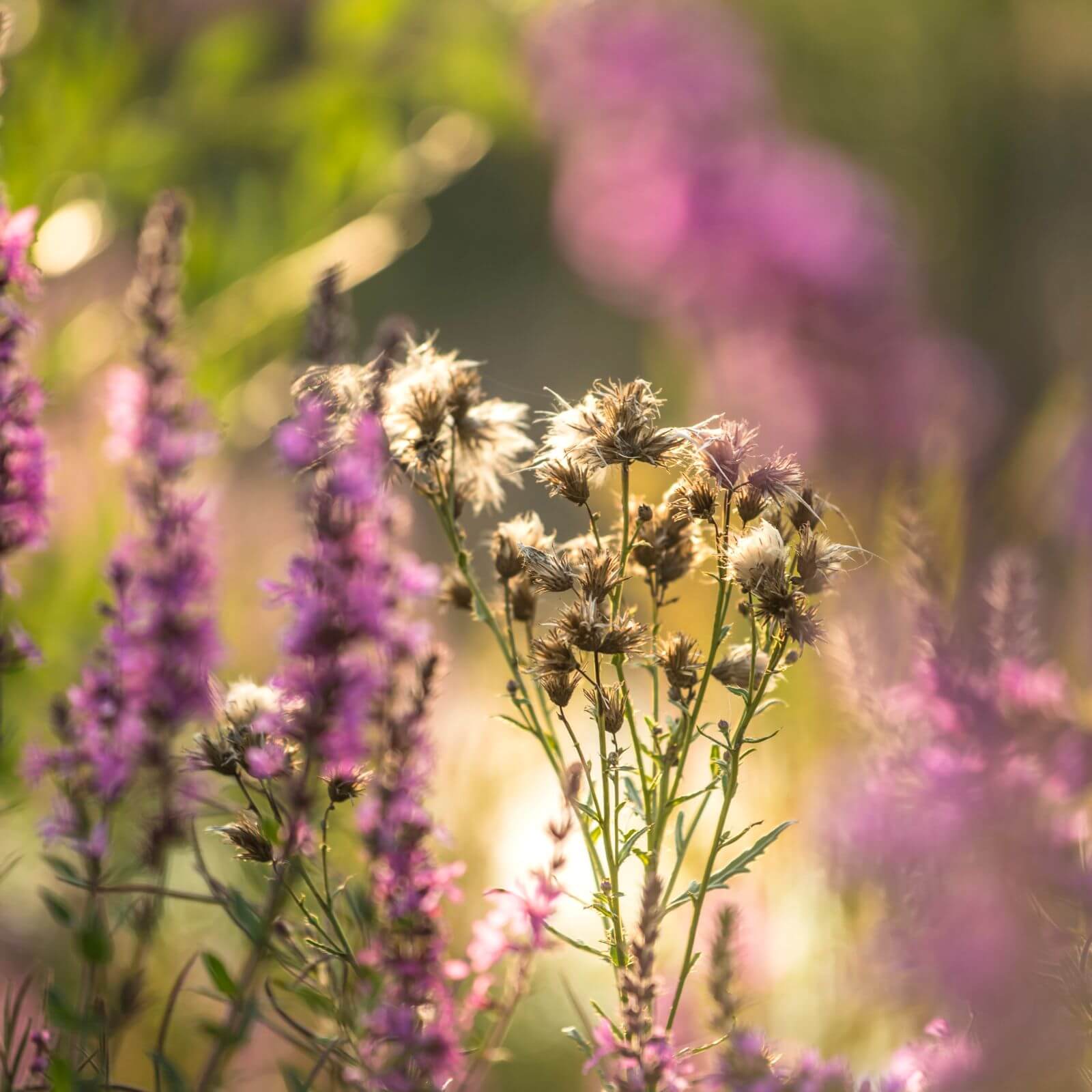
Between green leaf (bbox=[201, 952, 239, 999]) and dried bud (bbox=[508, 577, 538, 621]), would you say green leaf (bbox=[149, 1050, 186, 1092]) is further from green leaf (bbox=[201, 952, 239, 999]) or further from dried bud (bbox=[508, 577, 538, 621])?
dried bud (bbox=[508, 577, 538, 621])

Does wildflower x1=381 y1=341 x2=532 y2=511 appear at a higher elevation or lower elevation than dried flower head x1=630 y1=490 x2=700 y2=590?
higher

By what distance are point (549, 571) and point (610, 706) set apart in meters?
0.04

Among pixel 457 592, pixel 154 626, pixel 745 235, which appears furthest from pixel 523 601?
pixel 745 235

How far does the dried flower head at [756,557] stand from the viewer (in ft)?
1.11

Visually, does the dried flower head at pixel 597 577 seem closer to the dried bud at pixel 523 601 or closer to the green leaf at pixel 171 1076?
the dried bud at pixel 523 601

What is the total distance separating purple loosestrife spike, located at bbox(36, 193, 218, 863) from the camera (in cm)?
41

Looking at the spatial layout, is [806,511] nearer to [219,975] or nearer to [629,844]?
[629,844]

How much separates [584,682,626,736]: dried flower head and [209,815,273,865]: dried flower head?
0.35 ft

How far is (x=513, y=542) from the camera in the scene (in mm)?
399

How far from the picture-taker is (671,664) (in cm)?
37

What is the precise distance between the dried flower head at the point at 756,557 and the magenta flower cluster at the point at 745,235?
2.55 ft

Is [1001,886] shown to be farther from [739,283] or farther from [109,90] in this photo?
[739,283]

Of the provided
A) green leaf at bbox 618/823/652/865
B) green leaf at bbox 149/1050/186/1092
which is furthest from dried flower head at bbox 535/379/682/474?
green leaf at bbox 149/1050/186/1092

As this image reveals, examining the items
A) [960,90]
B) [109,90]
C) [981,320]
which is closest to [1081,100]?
[960,90]
